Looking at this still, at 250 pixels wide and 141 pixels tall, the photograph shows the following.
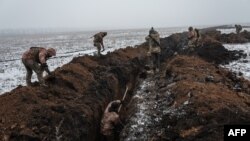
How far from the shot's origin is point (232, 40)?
30625 millimetres

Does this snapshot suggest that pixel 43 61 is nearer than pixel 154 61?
Yes

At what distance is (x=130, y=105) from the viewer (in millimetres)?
12438

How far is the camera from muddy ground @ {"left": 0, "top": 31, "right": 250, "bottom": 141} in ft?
28.0

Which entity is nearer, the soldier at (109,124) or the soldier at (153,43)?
the soldier at (109,124)

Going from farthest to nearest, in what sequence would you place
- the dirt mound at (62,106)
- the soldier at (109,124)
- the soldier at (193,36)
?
the soldier at (193,36)
the soldier at (109,124)
the dirt mound at (62,106)

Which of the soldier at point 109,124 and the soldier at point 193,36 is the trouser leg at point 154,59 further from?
the soldier at point 109,124

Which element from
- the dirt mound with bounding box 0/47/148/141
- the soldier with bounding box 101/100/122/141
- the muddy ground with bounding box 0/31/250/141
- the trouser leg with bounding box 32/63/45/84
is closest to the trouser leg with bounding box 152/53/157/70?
A: the muddy ground with bounding box 0/31/250/141

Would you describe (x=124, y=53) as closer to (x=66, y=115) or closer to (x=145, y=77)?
(x=145, y=77)

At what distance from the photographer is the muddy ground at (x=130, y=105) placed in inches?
336

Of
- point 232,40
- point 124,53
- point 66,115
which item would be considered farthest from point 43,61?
point 232,40

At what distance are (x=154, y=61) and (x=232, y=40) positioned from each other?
15.1 metres

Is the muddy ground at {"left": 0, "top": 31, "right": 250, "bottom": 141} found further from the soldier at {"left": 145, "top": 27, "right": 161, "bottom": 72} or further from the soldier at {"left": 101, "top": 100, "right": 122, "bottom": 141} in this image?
the soldier at {"left": 145, "top": 27, "right": 161, "bottom": 72}

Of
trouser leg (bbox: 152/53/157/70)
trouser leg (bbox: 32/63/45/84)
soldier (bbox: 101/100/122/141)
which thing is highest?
trouser leg (bbox: 32/63/45/84)

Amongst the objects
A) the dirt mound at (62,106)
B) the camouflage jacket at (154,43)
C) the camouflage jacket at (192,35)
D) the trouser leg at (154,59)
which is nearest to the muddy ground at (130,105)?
the dirt mound at (62,106)
